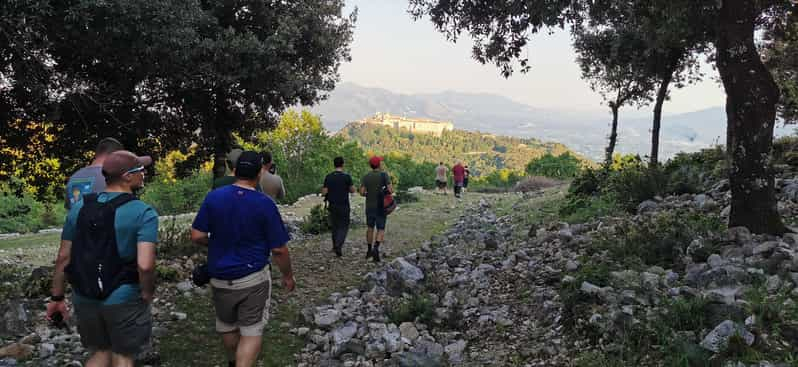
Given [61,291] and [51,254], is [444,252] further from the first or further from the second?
[51,254]

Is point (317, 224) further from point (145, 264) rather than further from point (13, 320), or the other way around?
point (145, 264)

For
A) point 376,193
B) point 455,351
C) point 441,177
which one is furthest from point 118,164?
point 441,177

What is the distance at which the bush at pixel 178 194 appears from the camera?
183ft

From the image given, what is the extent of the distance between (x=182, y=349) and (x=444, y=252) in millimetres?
6761

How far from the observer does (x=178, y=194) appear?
56.2 metres

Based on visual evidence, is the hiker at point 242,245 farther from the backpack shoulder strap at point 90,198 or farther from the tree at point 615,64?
the tree at point 615,64

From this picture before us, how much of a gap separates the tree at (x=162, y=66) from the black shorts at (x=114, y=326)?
4.92 metres

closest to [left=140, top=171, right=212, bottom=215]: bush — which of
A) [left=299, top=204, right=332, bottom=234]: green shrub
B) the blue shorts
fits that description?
[left=299, top=204, right=332, bottom=234]: green shrub

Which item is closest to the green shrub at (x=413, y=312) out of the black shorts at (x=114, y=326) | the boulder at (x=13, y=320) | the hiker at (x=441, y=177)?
the black shorts at (x=114, y=326)

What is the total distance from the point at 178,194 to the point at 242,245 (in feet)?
185

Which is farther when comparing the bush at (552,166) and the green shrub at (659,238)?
the bush at (552,166)

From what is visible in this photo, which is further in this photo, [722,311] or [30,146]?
[30,146]

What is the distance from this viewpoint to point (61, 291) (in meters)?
4.48

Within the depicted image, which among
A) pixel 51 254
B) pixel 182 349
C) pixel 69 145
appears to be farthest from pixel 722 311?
pixel 51 254
